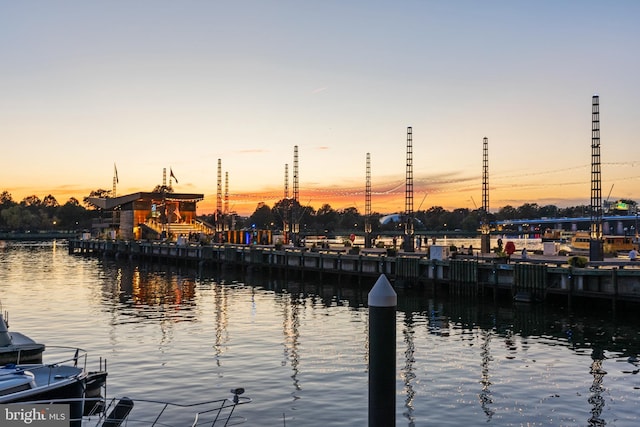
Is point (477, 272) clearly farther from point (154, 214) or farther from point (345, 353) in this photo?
point (154, 214)

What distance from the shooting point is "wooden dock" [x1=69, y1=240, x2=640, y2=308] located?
150 ft

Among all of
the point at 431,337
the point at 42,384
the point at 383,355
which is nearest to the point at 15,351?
the point at 42,384

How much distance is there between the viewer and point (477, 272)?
55.3 metres

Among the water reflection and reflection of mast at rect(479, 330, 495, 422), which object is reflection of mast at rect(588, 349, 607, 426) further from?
reflection of mast at rect(479, 330, 495, 422)

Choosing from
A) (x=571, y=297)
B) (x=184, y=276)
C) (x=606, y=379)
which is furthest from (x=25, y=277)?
(x=606, y=379)

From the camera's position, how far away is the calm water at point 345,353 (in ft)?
75.6

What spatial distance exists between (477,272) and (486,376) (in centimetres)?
2844

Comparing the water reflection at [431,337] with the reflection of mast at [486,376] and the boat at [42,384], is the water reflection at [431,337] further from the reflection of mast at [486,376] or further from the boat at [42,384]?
the boat at [42,384]

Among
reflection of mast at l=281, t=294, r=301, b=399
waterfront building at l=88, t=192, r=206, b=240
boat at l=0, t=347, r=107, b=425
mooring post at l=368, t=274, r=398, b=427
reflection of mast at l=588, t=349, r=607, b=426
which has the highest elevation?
waterfront building at l=88, t=192, r=206, b=240

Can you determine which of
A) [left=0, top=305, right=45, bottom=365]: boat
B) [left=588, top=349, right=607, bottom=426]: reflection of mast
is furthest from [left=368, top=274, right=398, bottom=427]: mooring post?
[left=0, top=305, right=45, bottom=365]: boat

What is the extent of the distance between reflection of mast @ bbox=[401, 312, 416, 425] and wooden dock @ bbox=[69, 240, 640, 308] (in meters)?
12.8

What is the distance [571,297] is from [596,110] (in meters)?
19.7

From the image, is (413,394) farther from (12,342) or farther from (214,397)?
(12,342)

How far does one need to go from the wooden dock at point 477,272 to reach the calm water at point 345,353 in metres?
1.81
